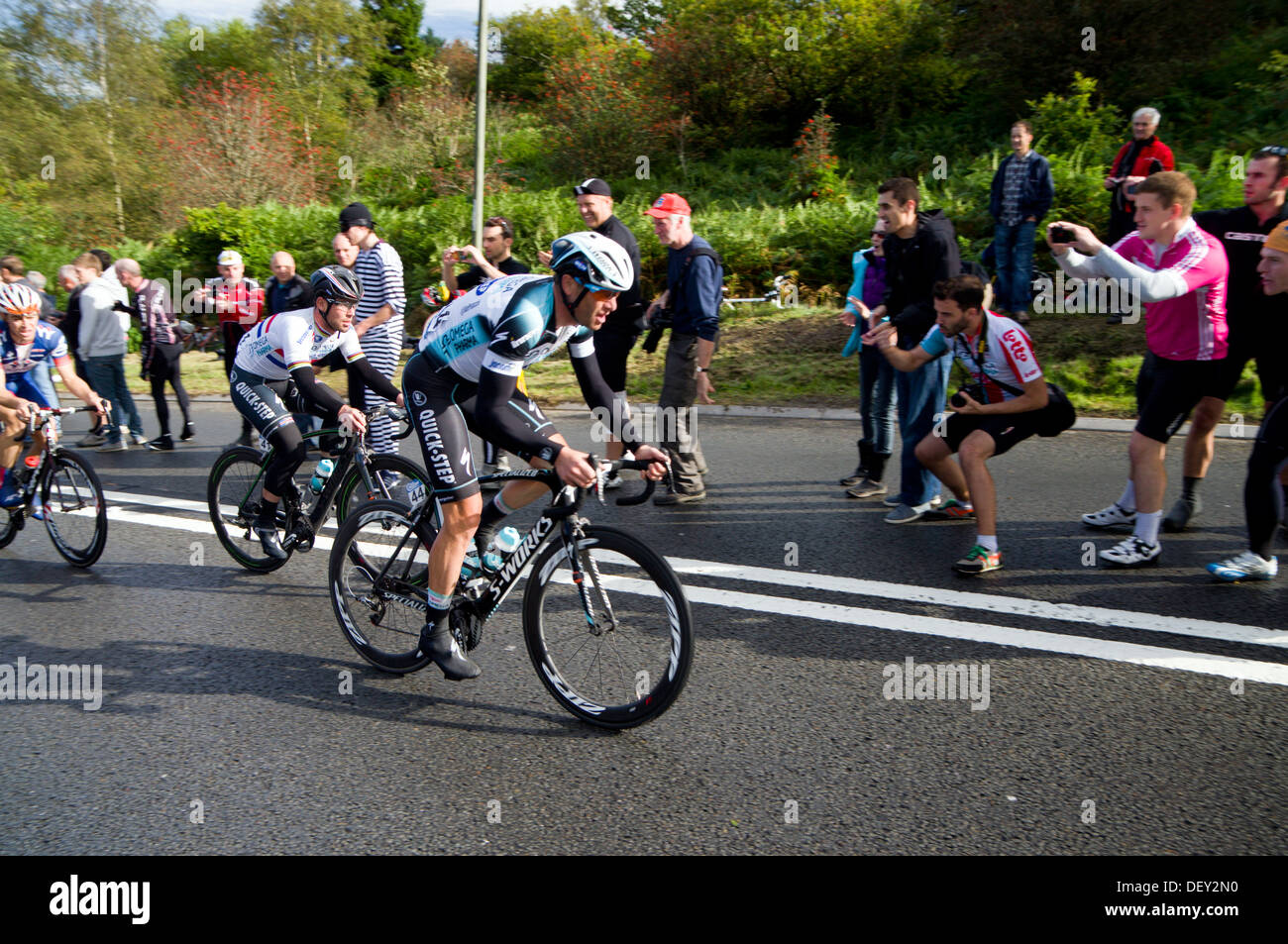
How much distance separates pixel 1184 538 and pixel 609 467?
422 centimetres

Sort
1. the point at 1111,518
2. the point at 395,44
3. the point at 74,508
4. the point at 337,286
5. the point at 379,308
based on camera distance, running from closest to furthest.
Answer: the point at 337,286 → the point at 1111,518 → the point at 74,508 → the point at 379,308 → the point at 395,44

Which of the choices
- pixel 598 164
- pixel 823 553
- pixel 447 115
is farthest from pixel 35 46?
pixel 823 553

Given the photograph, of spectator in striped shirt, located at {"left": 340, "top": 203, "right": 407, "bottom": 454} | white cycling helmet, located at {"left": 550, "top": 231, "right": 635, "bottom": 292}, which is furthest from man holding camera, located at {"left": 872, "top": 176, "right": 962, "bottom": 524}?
spectator in striped shirt, located at {"left": 340, "top": 203, "right": 407, "bottom": 454}

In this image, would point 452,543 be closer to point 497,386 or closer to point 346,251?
point 497,386

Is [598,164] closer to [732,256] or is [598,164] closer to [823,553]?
[732,256]

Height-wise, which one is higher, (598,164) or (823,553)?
(598,164)

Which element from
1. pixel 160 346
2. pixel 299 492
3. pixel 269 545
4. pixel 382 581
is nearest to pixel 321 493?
pixel 299 492

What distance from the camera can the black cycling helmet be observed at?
20.0ft

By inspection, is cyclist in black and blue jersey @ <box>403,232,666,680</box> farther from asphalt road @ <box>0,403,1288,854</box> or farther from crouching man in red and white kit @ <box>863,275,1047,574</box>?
crouching man in red and white kit @ <box>863,275,1047,574</box>

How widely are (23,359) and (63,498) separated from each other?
123cm

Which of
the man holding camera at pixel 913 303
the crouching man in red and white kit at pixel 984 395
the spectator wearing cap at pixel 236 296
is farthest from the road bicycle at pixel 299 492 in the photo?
the spectator wearing cap at pixel 236 296

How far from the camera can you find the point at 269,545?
6.34 metres

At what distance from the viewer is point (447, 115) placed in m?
27.3

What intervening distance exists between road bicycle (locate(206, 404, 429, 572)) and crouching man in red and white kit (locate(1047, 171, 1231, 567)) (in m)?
3.85
